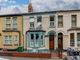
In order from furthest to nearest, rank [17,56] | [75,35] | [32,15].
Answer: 1. [32,15]
2. [75,35]
3. [17,56]

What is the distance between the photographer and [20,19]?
1941 inches

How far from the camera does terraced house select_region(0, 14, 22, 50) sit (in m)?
49.0

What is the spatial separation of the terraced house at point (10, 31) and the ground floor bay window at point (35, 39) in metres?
1.58

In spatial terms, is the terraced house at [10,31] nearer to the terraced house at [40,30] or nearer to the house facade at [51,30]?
the terraced house at [40,30]

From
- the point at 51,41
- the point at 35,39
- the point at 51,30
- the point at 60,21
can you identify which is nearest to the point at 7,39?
the point at 35,39

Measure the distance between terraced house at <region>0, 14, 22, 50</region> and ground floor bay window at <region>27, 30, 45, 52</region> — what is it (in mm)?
1581

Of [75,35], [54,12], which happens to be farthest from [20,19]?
[75,35]

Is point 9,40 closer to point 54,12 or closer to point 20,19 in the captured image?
point 20,19

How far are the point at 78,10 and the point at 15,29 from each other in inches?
428

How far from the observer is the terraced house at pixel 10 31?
1929 inches

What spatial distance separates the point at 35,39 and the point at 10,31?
4.41 metres

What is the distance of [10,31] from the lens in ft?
163

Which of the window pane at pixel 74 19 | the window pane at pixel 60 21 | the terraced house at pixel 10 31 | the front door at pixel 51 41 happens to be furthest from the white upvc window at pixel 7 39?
the window pane at pixel 74 19

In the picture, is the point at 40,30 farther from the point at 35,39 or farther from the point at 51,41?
the point at 51,41
